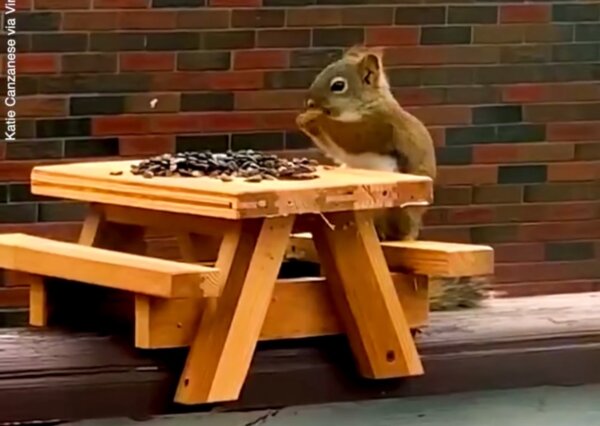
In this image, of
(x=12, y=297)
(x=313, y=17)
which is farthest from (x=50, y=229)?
(x=313, y=17)

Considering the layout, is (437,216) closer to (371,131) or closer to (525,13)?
(525,13)

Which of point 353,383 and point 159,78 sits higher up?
point 159,78

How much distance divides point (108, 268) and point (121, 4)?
1.46 meters

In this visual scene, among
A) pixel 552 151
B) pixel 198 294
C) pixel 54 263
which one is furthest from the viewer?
pixel 552 151

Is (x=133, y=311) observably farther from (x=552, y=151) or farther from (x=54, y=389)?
(x=552, y=151)

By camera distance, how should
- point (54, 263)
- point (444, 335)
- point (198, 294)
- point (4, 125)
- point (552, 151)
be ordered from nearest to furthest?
1. point (198, 294)
2. point (54, 263)
3. point (444, 335)
4. point (4, 125)
5. point (552, 151)

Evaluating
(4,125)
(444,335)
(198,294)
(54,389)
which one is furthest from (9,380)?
(4,125)

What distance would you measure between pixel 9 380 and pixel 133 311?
13 centimetres

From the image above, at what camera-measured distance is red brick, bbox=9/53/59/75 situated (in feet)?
8.10

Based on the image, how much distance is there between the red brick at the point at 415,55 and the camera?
271 cm

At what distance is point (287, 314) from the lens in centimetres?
120

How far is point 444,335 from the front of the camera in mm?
1314

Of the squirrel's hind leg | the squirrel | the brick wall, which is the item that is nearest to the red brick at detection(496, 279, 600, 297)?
the brick wall

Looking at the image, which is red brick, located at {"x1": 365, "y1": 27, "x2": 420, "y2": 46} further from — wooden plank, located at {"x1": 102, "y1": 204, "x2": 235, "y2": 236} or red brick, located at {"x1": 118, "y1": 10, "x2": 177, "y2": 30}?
wooden plank, located at {"x1": 102, "y1": 204, "x2": 235, "y2": 236}
